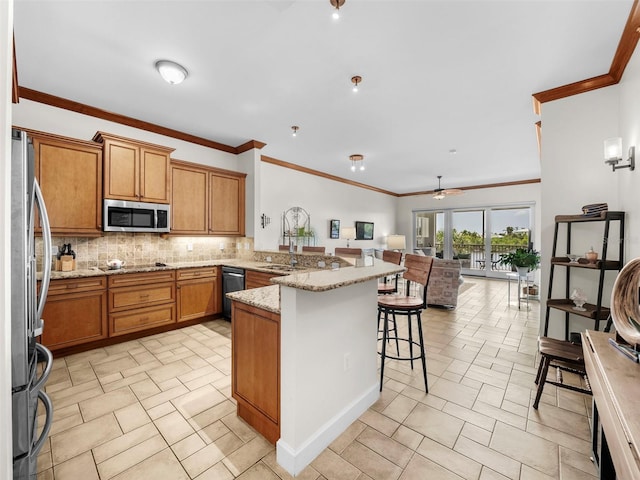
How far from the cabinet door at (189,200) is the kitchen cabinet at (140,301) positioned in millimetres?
771

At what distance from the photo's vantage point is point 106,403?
2.22 meters

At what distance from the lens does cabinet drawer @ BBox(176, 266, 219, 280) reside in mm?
3842

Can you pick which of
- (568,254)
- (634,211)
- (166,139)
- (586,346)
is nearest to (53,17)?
(166,139)

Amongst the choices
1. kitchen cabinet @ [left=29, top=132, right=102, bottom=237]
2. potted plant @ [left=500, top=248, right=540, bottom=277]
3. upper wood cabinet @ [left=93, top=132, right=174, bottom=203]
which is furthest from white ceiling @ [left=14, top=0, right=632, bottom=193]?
potted plant @ [left=500, top=248, right=540, bottom=277]

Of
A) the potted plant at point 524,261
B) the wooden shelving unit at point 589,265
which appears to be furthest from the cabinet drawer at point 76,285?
the potted plant at point 524,261

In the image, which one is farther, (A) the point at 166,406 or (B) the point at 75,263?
(B) the point at 75,263

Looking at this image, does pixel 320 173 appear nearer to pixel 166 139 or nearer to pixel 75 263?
pixel 166 139

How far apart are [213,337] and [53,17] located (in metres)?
3.30

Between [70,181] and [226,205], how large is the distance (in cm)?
193

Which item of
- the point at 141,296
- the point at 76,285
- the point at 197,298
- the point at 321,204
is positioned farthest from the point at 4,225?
the point at 321,204

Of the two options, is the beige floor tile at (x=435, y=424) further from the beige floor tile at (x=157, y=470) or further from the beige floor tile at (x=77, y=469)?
the beige floor tile at (x=77, y=469)

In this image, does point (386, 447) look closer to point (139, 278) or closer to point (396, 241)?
point (139, 278)

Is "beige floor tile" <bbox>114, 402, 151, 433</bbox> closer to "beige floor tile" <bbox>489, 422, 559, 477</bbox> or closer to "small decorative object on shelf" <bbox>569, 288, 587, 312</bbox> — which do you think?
"beige floor tile" <bbox>489, 422, 559, 477</bbox>

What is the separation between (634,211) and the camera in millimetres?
2227
